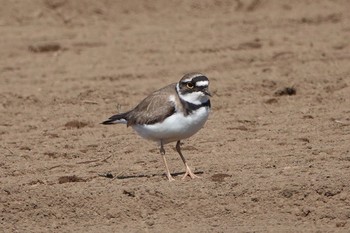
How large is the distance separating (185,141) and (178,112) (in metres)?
1.94

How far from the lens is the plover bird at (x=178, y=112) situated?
31.2ft

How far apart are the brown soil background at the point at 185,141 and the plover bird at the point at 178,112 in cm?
45

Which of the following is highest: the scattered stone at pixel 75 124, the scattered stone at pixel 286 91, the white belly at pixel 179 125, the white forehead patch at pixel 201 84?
the white forehead patch at pixel 201 84

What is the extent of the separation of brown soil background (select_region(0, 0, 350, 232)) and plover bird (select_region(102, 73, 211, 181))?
451mm

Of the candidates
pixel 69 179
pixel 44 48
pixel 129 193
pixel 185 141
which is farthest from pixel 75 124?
pixel 44 48

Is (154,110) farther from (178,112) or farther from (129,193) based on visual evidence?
(129,193)

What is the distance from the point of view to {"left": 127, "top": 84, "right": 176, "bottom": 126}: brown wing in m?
9.60

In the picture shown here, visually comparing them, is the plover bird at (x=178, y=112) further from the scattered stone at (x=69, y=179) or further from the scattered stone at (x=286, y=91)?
the scattered stone at (x=286, y=91)

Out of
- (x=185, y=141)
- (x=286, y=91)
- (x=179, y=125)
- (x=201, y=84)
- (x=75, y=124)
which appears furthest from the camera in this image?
(x=286, y=91)

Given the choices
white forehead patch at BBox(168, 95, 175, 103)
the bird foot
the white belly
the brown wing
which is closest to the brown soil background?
the bird foot

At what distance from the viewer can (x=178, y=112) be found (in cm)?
954

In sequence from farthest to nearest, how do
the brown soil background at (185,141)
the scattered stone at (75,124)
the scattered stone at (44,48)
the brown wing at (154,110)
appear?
the scattered stone at (44,48)
the scattered stone at (75,124)
the brown wing at (154,110)
the brown soil background at (185,141)

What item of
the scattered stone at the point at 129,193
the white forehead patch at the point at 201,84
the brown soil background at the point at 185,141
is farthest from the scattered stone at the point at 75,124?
the white forehead patch at the point at 201,84

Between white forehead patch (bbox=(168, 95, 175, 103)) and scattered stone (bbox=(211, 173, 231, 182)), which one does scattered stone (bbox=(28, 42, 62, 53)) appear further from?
scattered stone (bbox=(211, 173, 231, 182))
